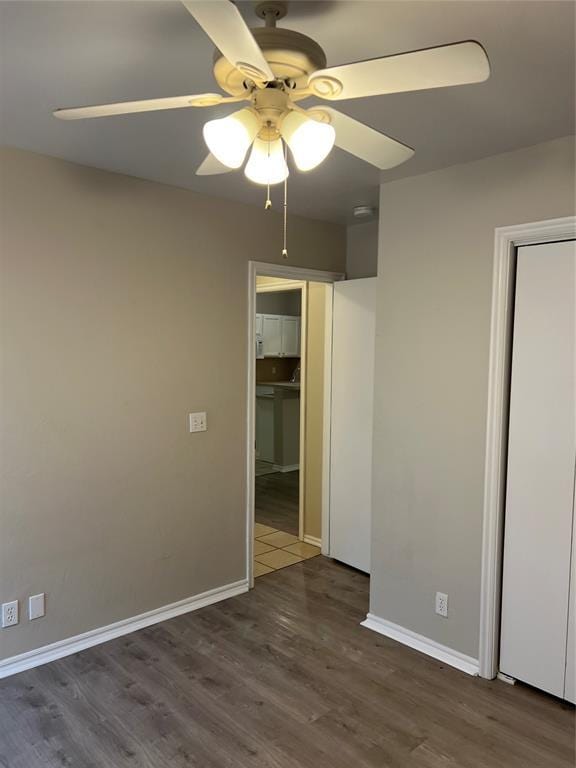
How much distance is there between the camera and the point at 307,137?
1.31 metres

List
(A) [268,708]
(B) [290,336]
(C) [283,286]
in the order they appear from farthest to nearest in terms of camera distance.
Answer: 1. (B) [290,336]
2. (C) [283,286]
3. (A) [268,708]

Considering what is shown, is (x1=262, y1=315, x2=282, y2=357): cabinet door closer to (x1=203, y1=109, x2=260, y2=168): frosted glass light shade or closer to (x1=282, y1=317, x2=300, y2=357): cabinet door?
(x1=282, y1=317, x2=300, y2=357): cabinet door

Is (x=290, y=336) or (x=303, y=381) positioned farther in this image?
(x=290, y=336)

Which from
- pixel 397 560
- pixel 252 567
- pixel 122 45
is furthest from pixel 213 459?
pixel 122 45

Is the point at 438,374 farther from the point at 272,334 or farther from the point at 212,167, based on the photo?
the point at 272,334

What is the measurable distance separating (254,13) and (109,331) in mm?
1848

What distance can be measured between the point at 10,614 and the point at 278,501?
3.29 meters

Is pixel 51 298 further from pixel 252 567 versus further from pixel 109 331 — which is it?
pixel 252 567

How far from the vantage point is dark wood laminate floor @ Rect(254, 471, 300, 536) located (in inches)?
199

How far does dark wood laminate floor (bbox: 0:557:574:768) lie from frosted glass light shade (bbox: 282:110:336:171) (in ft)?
7.07

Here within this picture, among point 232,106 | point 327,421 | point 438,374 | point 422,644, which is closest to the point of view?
point 232,106

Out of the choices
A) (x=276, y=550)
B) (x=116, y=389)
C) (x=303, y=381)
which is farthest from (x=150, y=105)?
(x=276, y=550)

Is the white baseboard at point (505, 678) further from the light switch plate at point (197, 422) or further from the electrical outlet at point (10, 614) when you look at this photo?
the electrical outlet at point (10, 614)

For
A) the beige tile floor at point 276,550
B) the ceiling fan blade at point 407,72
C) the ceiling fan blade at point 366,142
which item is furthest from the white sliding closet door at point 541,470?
the beige tile floor at point 276,550
